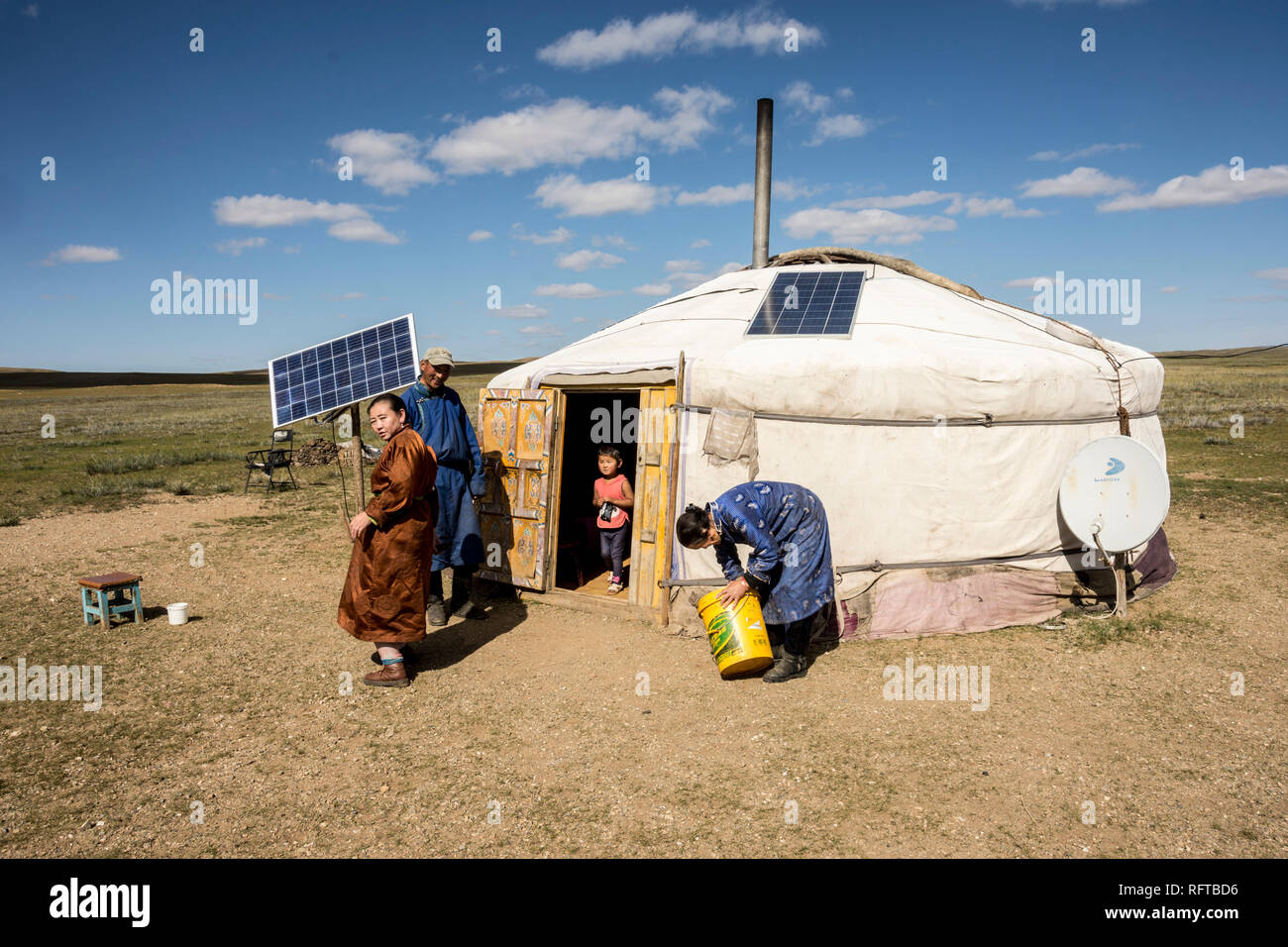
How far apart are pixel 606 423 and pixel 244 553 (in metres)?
4.87

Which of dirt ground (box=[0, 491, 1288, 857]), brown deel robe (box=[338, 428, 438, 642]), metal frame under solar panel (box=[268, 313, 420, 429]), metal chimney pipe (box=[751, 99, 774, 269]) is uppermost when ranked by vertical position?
metal chimney pipe (box=[751, 99, 774, 269])

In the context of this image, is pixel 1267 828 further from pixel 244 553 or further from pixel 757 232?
pixel 244 553

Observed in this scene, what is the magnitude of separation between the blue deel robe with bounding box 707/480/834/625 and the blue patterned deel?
2177mm

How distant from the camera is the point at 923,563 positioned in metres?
6.12

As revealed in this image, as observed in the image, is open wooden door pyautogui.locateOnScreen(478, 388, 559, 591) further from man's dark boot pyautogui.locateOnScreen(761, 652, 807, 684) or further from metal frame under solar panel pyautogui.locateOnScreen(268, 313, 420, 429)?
man's dark boot pyautogui.locateOnScreen(761, 652, 807, 684)

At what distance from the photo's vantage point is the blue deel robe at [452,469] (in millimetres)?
6281

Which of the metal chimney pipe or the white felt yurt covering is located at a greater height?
the metal chimney pipe

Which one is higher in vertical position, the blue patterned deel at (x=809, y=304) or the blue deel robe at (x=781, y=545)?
the blue patterned deel at (x=809, y=304)

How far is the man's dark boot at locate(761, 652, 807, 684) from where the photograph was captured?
5.31m

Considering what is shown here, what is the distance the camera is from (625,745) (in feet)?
14.9

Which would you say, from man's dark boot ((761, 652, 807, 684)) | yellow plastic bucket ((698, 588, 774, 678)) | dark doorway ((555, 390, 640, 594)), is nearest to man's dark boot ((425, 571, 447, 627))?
dark doorway ((555, 390, 640, 594))

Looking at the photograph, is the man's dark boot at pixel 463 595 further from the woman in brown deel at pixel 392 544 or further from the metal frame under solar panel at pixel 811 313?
the metal frame under solar panel at pixel 811 313

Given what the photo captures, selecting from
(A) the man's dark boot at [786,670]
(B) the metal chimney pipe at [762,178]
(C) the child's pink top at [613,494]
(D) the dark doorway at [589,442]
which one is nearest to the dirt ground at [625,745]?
(A) the man's dark boot at [786,670]
